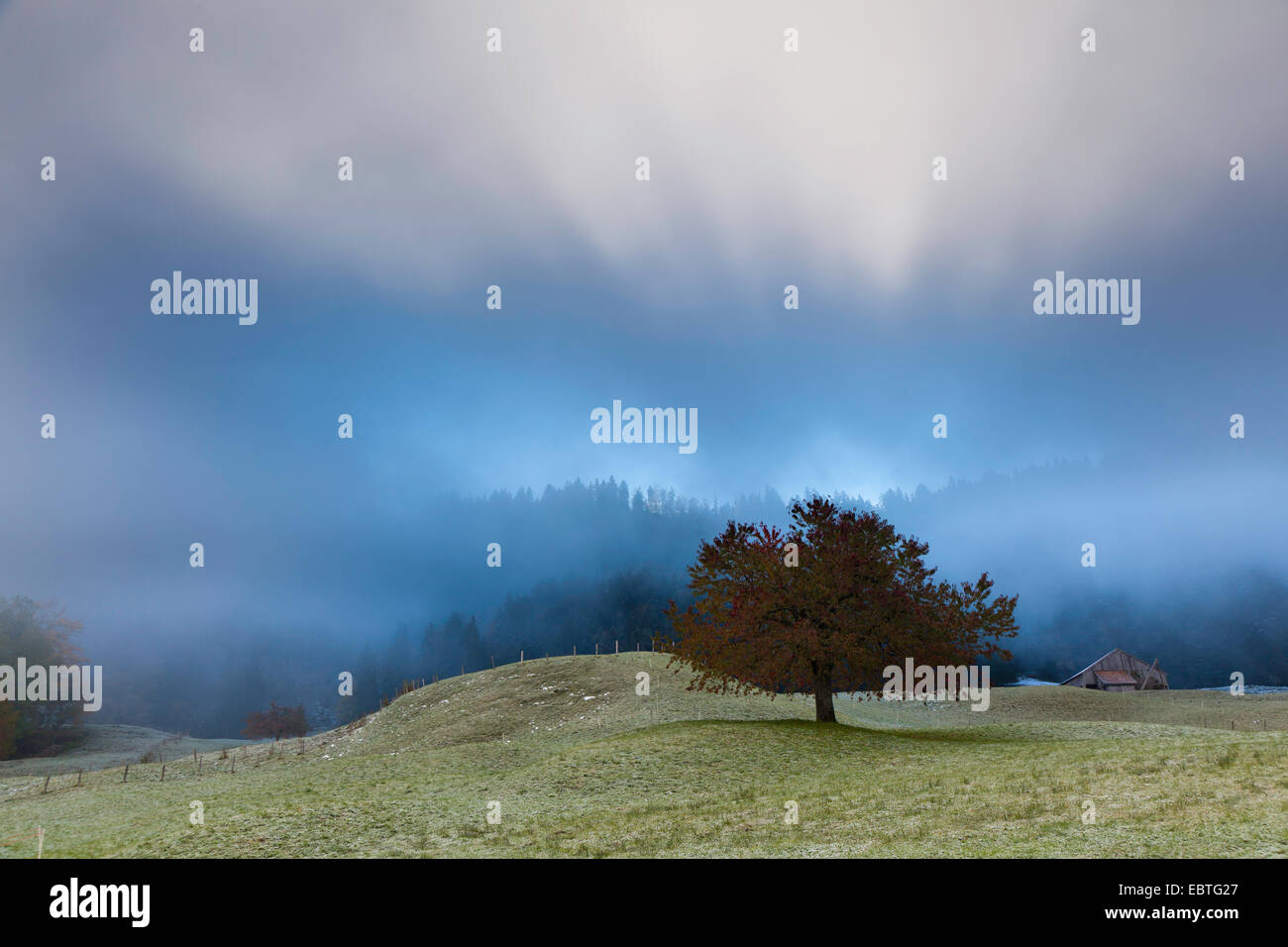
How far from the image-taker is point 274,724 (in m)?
132

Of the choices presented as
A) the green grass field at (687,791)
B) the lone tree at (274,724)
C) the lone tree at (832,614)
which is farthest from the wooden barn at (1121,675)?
the lone tree at (274,724)

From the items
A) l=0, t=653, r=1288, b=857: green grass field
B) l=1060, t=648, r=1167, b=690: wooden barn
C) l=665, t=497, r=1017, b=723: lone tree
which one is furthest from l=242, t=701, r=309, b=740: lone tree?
l=1060, t=648, r=1167, b=690: wooden barn

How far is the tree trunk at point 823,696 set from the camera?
134 feet

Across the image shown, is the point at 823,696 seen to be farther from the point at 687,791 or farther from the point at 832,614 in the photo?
the point at 687,791

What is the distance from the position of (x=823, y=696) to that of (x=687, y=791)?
1724cm

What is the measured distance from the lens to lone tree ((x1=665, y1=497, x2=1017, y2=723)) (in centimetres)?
3900

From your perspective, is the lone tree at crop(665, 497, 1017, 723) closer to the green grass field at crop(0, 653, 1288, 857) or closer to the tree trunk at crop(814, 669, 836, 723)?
the tree trunk at crop(814, 669, 836, 723)

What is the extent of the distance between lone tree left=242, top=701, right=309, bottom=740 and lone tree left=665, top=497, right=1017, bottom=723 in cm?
11625

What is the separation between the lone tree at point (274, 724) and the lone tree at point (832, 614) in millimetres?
116254

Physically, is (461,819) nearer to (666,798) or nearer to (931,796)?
(666,798)

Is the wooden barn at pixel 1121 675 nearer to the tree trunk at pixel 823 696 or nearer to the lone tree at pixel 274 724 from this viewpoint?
the tree trunk at pixel 823 696

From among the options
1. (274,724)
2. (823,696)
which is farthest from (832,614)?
(274,724)
